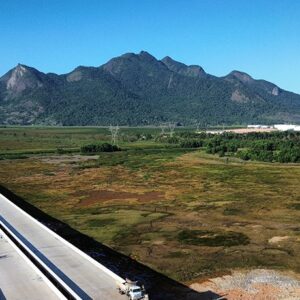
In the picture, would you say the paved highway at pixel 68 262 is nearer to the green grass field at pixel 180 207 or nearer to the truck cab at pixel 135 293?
the truck cab at pixel 135 293

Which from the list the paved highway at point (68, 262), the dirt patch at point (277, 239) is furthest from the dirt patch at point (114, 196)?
the dirt patch at point (277, 239)

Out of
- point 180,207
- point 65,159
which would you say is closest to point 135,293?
point 180,207

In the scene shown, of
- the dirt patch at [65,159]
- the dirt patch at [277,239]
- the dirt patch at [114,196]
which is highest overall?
the dirt patch at [65,159]

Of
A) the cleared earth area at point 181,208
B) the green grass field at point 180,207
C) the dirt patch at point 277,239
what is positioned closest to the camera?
the cleared earth area at point 181,208

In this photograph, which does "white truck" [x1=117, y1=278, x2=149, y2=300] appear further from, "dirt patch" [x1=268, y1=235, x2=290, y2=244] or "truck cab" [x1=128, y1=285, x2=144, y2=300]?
"dirt patch" [x1=268, y1=235, x2=290, y2=244]

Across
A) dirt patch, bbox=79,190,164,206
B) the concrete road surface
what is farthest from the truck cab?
dirt patch, bbox=79,190,164,206

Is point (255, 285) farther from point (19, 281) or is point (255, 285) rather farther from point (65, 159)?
point (65, 159)

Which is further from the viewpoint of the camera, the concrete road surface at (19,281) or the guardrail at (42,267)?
the concrete road surface at (19,281)
